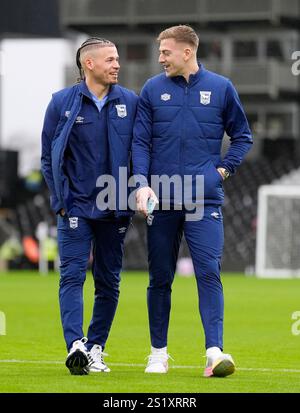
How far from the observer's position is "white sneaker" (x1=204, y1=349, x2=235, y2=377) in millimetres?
10383

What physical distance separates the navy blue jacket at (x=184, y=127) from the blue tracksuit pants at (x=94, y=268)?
0.59 metres

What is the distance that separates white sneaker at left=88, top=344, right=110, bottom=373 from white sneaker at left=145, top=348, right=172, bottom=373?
342 mm

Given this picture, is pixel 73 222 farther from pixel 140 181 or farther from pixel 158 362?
pixel 158 362

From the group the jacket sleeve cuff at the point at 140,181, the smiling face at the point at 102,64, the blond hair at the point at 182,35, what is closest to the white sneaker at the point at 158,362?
the jacket sleeve cuff at the point at 140,181

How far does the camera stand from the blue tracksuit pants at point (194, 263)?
35.3 ft

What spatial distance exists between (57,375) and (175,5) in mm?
40375

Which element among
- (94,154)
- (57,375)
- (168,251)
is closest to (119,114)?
(94,154)

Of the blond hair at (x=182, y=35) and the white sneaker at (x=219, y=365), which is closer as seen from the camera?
the white sneaker at (x=219, y=365)

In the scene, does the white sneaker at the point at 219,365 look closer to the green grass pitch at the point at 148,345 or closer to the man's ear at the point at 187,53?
the green grass pitch at the point at 148,345

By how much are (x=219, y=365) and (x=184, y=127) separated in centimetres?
184

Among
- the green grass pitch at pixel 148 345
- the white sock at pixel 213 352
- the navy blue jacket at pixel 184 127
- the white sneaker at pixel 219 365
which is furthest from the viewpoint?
the navy blue jacket at pixel 184 127

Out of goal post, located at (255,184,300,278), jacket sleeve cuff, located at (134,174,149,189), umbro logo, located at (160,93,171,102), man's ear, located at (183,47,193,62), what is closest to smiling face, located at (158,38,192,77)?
man's ear, located at (183,47,193,62)

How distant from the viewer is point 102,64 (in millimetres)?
10969

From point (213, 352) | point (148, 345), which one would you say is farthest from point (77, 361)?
point (148, 345)
